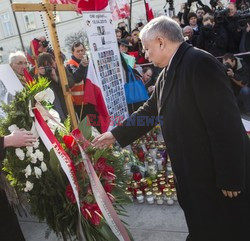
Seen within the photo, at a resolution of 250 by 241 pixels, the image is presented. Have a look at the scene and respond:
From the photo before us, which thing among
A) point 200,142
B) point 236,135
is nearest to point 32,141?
point 200,142

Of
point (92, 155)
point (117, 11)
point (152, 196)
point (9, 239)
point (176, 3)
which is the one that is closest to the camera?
point (92, 155)

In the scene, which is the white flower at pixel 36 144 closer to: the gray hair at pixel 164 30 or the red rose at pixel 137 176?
the gray hair at pixel 164 30

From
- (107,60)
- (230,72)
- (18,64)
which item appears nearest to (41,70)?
(18,64)

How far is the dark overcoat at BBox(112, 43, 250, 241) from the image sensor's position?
175cm

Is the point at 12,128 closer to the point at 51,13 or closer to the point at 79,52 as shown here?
the point at 51,13

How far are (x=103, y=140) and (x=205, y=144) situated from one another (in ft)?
2.48

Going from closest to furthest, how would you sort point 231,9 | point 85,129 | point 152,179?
1. point 85,129
2. point 152,179
3. point 231,9

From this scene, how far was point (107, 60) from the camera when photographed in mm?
4102

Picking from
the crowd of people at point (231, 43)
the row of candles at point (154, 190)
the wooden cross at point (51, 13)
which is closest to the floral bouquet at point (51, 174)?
the wooden cross at point (51, 13)

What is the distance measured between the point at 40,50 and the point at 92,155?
146 inches

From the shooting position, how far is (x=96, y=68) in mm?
3854

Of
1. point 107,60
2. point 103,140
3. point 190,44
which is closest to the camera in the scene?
point 103,140

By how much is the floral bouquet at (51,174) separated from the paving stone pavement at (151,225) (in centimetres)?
91

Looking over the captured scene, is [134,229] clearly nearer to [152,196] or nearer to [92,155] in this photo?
[152,196]
